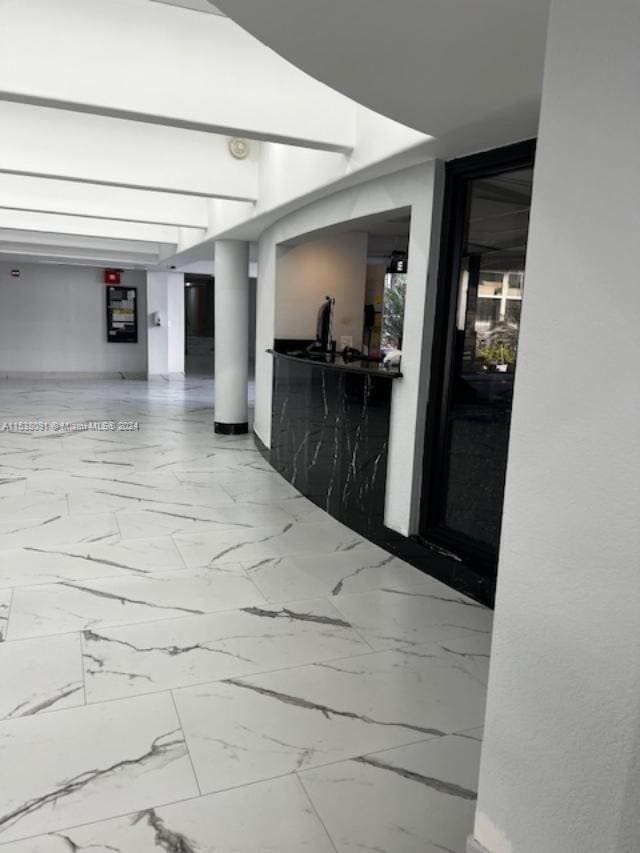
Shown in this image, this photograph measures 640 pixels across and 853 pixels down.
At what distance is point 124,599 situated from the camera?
3.90 m

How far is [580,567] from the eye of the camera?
1.54 m

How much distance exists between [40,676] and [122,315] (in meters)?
14.5

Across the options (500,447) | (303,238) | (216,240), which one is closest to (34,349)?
(216,240)

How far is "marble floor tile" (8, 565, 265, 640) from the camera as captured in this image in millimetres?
3596

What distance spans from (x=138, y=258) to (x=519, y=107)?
37.5ft

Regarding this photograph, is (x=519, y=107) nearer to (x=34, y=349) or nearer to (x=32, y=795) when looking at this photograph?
(x=32, y=795)

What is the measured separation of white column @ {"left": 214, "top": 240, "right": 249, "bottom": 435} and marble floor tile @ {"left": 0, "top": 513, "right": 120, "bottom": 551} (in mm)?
3926

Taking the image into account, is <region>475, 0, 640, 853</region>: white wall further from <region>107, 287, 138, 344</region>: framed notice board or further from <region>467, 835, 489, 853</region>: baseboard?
<region>107, 287, 138, 344</region>: framed notice board

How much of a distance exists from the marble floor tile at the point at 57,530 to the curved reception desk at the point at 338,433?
190cm

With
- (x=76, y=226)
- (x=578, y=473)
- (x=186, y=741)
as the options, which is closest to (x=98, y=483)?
→ (x=186, y=741)

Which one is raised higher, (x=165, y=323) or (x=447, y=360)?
(x=447, y=360)

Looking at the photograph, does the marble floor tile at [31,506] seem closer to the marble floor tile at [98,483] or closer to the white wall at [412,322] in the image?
the marble floor tile at [98,483]

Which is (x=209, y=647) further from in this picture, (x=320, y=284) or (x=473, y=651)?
(x=320, y=284)

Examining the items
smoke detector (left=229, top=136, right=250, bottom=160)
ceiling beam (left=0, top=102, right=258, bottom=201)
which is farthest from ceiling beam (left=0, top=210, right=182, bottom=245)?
ceiling beam (left=0, top=102, right=258, bottom=201)
